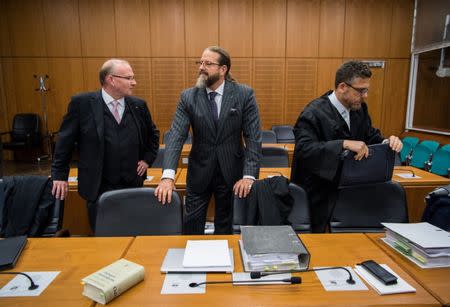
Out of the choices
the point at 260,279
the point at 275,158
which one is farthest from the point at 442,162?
the point at 260,279

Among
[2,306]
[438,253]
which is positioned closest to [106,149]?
[2,306]

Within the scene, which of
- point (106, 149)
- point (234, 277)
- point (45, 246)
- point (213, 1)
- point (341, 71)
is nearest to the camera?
point (234, 277)

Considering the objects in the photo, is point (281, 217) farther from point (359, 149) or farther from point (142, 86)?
point (142, 86)

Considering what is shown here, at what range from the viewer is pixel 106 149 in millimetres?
2129

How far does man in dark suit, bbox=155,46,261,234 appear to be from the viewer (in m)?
1.98

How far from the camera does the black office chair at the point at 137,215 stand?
1.78 metres

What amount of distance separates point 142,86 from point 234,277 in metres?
6.08

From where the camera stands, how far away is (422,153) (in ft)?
16.1

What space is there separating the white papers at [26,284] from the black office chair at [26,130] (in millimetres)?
5971

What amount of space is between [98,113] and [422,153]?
4.89m

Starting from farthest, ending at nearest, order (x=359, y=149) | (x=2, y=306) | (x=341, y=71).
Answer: (x=341, y=71)
(x=359, y=149)
(x=2, y=306)

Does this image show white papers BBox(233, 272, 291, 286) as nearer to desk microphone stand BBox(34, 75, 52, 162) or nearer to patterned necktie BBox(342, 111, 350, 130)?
patterned necktie BBox(342, 111, 350, 130)

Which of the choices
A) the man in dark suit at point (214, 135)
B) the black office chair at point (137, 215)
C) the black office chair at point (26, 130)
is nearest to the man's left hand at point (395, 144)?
the man in dark suit at point (214, 135)

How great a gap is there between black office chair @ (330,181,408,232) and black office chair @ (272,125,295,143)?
4353 millimetres
